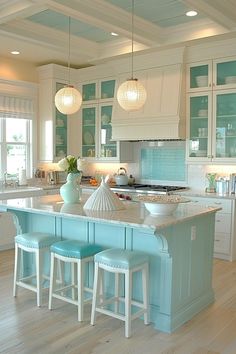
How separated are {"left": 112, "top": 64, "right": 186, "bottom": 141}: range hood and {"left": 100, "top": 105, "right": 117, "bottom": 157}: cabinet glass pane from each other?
534mm

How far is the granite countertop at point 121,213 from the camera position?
2967mm

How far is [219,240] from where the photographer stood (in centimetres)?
529

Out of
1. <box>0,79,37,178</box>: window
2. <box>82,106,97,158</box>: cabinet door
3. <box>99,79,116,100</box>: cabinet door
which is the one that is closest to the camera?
<box>0,79,37,178</box>: window

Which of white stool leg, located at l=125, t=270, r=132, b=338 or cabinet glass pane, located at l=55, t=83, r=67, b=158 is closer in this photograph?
white stool leg, located at l=125, t=270, r=132, b=338

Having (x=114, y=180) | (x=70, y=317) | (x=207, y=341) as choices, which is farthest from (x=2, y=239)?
(x=207, y=341)

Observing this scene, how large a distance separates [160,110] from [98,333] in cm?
358

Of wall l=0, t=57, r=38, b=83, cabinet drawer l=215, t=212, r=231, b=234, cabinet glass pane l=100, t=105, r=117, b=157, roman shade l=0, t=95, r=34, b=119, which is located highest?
wall l=0, t=57, r=38, b=83

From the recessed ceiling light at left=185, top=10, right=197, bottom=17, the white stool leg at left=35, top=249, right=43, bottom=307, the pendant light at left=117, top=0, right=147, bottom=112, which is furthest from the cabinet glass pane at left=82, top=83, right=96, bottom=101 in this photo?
the white stool leg at left=35, top=249, right=43, bottom=307

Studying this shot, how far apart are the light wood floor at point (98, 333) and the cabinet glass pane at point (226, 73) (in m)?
3.04

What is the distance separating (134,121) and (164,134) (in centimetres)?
60

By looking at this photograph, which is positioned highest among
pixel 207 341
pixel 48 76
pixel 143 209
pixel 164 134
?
pixel 48 76

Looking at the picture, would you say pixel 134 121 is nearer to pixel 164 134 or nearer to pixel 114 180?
pixel 164 134

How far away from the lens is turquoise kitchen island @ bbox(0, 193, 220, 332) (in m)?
3.12

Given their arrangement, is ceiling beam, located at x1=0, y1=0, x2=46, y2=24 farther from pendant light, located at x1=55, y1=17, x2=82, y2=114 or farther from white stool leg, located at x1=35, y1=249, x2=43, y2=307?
white stool leg, located at x1=35, y1=249, x2=43, y2=307
